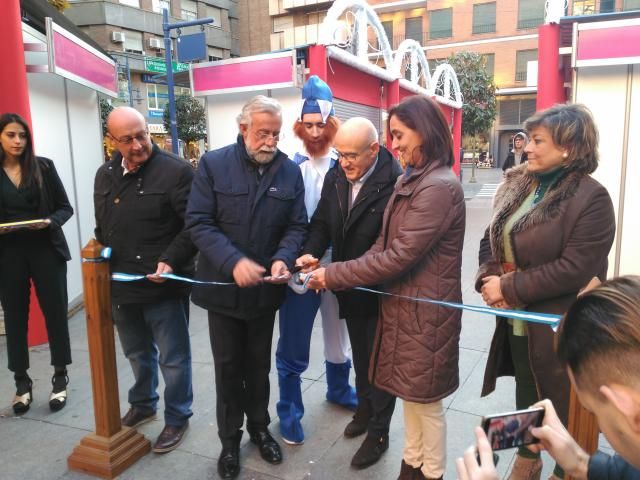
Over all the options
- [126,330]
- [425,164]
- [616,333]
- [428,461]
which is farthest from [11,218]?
[616,333]

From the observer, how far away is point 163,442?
3.08 m

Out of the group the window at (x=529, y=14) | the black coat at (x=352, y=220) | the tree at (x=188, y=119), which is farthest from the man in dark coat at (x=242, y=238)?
the window at (x=529, y=14)

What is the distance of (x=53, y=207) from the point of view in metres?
3.78

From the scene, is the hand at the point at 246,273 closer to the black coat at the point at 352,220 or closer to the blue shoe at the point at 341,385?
the black coat at the point at 352,220

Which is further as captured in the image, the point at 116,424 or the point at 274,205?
the point at 116,424

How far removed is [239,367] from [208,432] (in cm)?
68

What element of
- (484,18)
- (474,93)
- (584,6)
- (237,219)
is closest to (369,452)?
(237,219)

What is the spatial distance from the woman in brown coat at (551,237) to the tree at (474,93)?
2291cm

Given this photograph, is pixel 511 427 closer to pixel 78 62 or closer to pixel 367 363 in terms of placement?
pixel 367 363

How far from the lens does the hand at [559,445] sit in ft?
4.57

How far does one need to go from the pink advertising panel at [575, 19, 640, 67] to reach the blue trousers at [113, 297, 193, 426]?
490 centimetres

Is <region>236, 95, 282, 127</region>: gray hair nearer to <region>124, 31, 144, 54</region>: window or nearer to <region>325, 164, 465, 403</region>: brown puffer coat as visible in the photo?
<region>325, 164, 465, 403</region>: brown puffer coat

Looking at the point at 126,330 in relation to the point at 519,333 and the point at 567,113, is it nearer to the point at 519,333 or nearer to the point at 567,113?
the point at 519,333

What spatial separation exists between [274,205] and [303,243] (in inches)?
11.7
